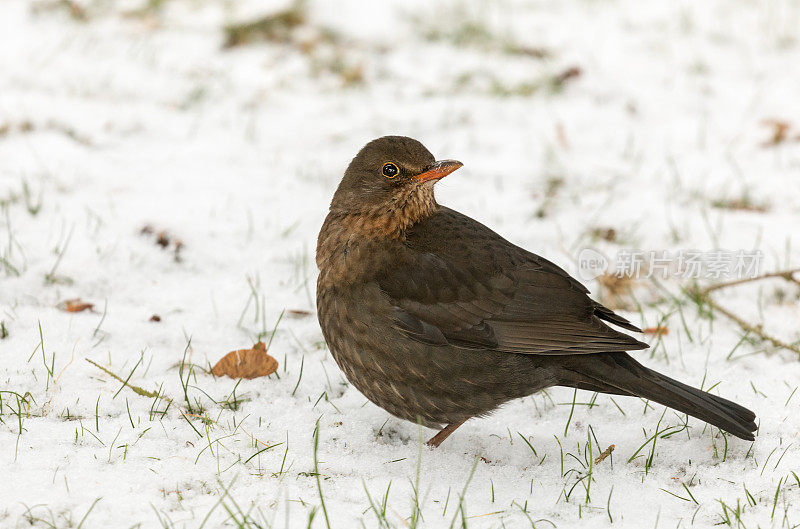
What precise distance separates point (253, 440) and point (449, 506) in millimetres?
760

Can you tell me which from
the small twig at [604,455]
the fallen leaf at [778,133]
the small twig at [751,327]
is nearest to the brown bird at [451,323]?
the small twig at [604,455]

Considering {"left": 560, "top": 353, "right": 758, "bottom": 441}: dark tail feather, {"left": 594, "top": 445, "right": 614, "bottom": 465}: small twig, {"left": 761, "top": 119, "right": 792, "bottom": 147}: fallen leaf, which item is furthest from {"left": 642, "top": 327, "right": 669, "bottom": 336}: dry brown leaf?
{"left": 761, "top": 119, "right": 792, "bottom": 147}: fallen leaf

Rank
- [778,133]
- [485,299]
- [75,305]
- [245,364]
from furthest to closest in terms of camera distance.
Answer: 1. [778,133]
2. [75,305]
3. [245,364]
4. [485,299]

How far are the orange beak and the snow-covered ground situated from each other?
0.95m

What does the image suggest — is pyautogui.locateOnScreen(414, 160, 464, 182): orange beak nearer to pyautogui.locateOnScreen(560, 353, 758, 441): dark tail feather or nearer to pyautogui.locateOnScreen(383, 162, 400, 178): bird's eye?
pyautogui.locateOnScreen(383, 162, 400, 178): bird's eye

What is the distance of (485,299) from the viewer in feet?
10.9

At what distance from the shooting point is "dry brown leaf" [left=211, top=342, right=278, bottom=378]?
3596mm

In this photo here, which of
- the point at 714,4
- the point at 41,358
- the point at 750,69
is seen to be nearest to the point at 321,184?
the point at 41,358

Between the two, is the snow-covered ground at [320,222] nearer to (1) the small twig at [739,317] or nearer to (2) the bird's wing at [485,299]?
(1) the small twig at [739,317]

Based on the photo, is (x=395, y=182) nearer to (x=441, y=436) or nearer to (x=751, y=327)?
(x=441, y=436)

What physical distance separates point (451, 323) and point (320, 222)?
82.7 inches

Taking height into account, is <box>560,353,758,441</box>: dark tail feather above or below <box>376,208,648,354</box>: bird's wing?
below

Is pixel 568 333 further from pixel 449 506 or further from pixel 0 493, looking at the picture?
pixel 0 493

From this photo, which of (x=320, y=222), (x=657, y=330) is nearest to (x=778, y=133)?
(x=657, y=330)
